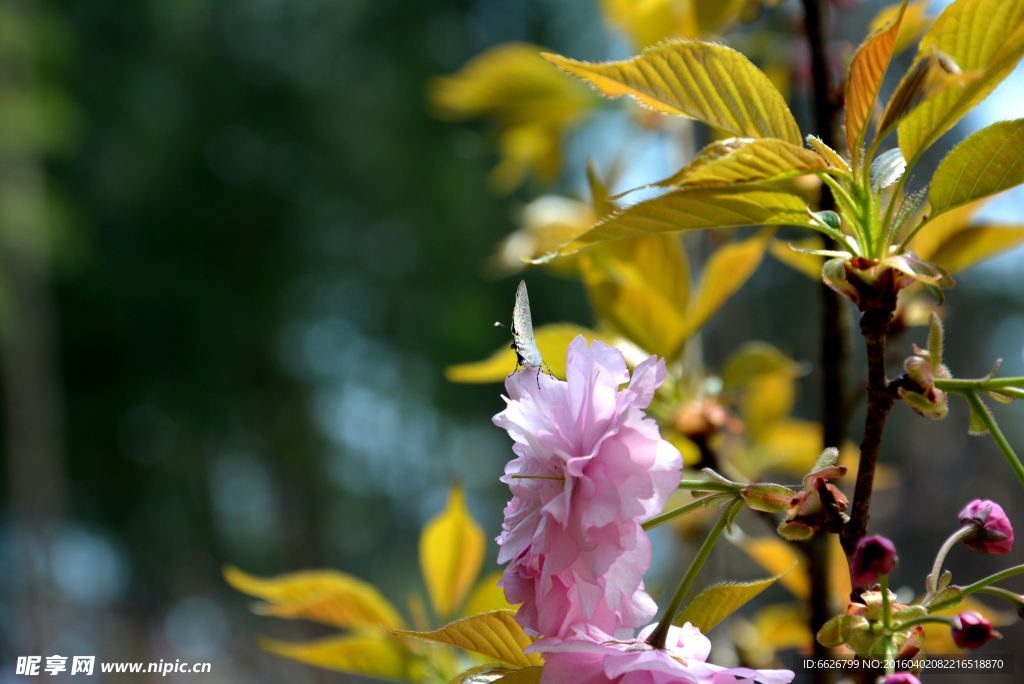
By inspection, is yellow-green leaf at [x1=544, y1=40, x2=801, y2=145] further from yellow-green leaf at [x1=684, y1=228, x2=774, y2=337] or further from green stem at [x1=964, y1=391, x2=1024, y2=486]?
yellow-green leaf at [x1=684, y1=228, x2=774, y2=337]

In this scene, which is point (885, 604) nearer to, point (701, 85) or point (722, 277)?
point (701, 85)

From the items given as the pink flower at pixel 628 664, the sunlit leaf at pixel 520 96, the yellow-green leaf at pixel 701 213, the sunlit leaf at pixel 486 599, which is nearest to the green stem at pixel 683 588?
the pink flower at pixel 628 664

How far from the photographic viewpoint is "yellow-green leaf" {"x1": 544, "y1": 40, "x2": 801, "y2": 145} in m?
0.27

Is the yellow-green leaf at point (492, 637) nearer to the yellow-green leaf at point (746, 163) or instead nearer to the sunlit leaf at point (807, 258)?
the yellow-green leaf at point (746, 163)

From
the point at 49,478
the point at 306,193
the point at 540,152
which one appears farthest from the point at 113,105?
the point at 540,152

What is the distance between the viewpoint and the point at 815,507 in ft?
0.85

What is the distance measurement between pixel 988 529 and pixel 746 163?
177mm

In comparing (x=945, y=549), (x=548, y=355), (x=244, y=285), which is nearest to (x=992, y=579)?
(x=945, y=549)

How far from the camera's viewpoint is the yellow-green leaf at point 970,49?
Result: 0.25 metres

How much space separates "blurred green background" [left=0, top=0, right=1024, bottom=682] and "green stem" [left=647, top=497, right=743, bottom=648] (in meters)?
5.23

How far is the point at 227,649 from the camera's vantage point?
7336 mm

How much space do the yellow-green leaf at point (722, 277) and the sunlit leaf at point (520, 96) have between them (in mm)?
355

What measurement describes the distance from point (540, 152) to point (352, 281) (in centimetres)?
601

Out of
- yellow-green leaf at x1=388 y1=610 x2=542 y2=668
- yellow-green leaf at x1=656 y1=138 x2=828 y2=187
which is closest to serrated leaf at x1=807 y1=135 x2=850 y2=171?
yellow-green leaf at x1=656 y1=138 x2=828 y2=187
